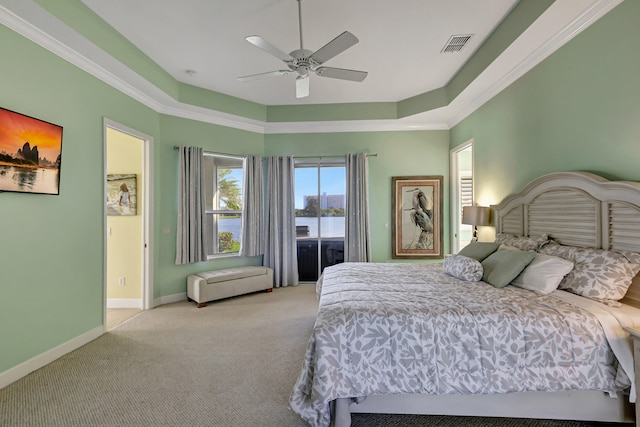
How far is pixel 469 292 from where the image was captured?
217 centimetres

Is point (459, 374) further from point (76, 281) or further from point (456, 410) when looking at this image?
point (76, 281)

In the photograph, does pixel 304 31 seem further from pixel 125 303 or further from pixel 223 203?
pixel 125 303

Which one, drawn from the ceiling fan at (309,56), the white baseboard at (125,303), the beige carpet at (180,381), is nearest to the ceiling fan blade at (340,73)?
the ceiling fan at (309,56)

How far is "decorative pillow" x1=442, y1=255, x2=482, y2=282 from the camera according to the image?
2.54 meters

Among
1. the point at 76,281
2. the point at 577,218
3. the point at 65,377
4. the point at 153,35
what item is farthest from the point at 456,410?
the point at 153,35

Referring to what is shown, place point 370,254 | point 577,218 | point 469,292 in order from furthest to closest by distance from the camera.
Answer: point 370,254, point 577,218, point 469,292

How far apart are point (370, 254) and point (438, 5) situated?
3.55 m

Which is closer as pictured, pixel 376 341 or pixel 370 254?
pixel 376 341

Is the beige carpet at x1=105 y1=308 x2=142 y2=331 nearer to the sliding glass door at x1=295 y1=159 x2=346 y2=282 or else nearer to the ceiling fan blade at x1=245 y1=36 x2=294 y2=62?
the sliding glass door at x1=295 y1=159 x2=346 y2=282

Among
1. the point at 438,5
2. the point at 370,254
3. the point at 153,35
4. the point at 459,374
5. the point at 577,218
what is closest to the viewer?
the point at 459,374

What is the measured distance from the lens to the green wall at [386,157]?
506 centimetres

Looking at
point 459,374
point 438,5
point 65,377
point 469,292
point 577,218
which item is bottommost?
point 65,377

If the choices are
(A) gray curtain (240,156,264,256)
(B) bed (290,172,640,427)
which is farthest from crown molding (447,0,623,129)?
(A) gray curtain (240,156,264,256)

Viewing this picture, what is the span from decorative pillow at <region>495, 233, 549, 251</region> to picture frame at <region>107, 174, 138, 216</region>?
476 cm
